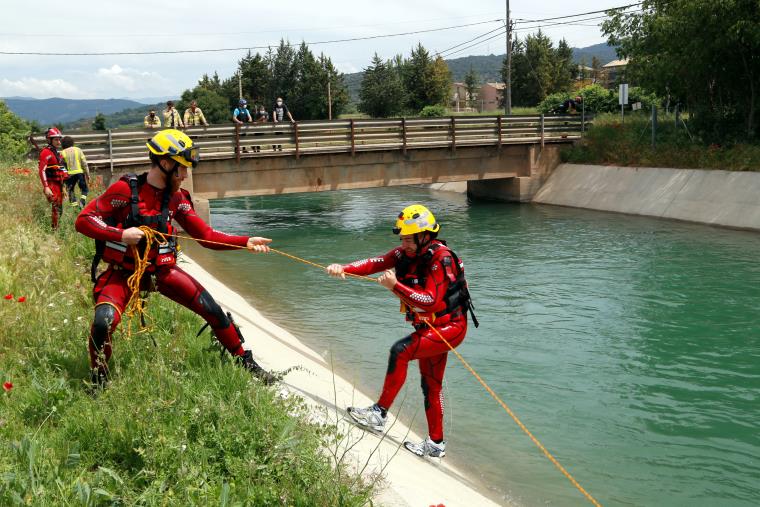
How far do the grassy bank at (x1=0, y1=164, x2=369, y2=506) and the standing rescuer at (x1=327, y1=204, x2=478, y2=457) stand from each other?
3.45ft

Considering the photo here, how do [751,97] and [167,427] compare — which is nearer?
[167,427]

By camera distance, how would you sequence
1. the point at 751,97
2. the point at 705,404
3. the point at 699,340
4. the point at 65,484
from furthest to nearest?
the point at 751,97
the point at 699,340
the point at 705,404
the point at 65,484

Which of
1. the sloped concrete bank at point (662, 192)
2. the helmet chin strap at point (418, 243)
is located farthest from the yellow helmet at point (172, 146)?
the sloped concrete bank at point (662, 192)

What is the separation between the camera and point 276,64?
3381 inches

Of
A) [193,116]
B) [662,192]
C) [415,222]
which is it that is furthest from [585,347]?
[193,116]

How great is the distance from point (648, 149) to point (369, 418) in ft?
87.0

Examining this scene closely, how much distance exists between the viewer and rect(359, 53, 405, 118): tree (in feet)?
246

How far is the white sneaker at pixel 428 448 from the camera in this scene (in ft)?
22.5

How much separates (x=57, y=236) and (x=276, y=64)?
7659 centimetres

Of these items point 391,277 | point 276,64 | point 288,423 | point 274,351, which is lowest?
point 274,351

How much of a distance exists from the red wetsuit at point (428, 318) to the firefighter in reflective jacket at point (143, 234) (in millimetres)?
1217

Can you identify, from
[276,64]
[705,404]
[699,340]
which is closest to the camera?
[705,404]

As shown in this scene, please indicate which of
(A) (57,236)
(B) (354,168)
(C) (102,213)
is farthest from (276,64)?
(C) (102,213)

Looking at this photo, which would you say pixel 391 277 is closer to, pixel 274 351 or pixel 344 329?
pixel 274 351
